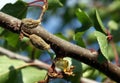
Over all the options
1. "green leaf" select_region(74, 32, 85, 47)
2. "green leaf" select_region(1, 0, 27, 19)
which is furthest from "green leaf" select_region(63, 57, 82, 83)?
"green leaf" select_region(1, 0, 27, 19)

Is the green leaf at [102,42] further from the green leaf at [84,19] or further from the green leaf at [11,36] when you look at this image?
the green leaf at [11,36]

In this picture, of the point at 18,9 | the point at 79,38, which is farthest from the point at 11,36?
the point at 79,38

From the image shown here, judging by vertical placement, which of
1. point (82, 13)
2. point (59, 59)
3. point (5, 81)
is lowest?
point (5, 81)

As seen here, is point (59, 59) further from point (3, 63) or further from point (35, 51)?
point (35, 51)

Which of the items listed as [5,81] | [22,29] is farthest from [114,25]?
[22,29]

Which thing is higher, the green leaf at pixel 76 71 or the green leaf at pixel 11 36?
the green leaf at pixel 11 36

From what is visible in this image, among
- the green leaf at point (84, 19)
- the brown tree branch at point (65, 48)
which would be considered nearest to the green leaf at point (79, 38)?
the green leaf at point (84, 19)
